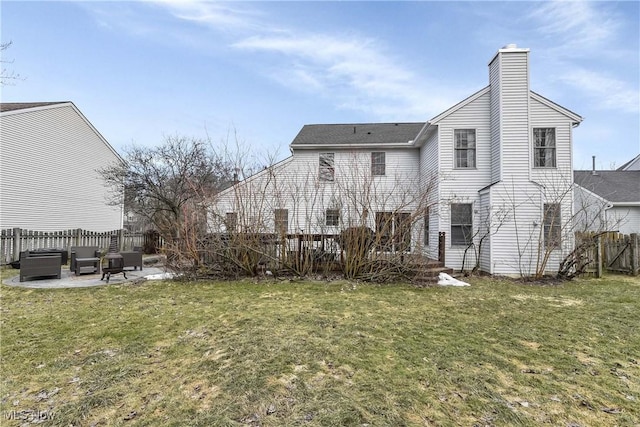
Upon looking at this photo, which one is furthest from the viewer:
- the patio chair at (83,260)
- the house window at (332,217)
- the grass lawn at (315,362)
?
the patio chair at (83,260)

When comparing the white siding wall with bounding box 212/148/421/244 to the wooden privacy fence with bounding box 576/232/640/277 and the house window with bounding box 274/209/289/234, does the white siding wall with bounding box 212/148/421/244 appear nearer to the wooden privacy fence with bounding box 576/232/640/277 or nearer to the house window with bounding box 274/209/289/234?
the house window with bounding box 274/209/289/234

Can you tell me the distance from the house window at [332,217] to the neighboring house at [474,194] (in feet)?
0.10

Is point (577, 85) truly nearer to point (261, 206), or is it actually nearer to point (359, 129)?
point (359, 129)

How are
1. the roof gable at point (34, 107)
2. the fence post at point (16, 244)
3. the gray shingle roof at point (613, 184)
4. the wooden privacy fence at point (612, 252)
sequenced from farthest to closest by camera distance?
the gray shingle roof at point (613, 184), the roof gable at point (34, 107), the fence post at point (16, 244), the wooden privacy fence at point (612, 252)

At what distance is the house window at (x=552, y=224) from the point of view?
10.5 m

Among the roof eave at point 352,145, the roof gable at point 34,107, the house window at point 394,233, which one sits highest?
the roof gable at point 34,107

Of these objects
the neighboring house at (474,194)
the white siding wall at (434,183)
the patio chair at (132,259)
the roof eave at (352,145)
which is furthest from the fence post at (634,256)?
the patio chair at (132,259)

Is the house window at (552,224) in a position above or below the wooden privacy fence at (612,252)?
above

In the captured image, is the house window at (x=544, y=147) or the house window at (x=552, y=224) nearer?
the house window at (x=552, y=224)

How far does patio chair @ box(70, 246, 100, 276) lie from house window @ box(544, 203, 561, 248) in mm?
14495

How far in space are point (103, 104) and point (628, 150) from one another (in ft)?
130

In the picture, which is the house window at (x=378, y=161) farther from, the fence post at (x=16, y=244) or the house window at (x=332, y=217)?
the fence post at (x=16, y=244)

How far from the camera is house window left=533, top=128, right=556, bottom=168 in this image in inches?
447

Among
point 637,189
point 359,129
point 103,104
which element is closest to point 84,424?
point 359,129
